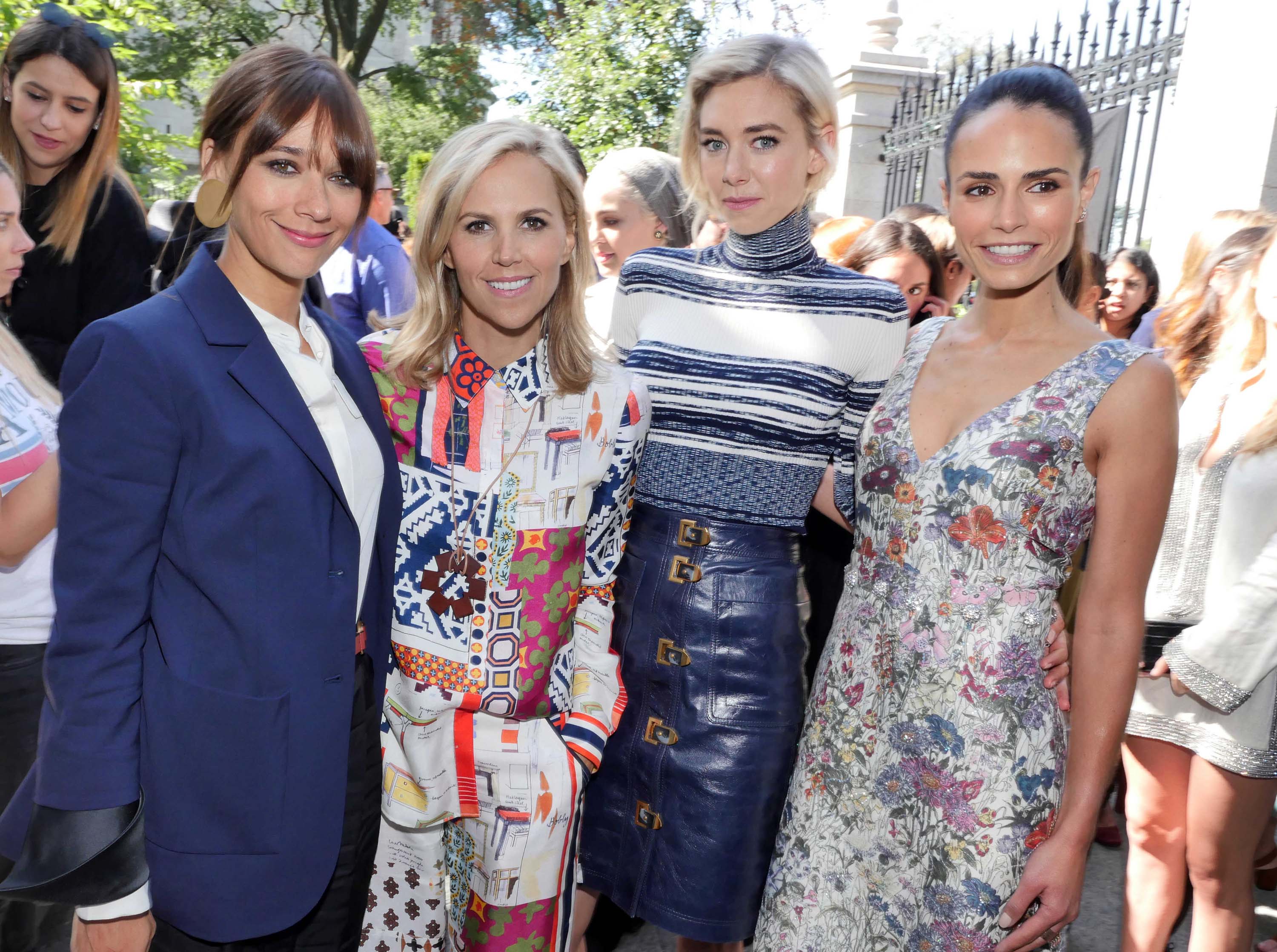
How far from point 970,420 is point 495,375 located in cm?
102

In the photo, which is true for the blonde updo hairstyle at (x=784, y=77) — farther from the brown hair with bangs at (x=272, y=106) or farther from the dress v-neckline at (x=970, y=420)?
the brown hair with bangs at (x=272, y=106)

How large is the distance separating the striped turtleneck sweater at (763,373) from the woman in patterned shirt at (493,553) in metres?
0.17

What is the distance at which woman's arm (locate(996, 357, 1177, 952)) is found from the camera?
1862 mm

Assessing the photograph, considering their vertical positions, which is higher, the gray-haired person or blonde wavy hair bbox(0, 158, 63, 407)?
the gray-haired person

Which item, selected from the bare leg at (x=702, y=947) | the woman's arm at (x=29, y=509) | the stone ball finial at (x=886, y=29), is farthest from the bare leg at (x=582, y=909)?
the stone ball finial at (x=886, y=29)

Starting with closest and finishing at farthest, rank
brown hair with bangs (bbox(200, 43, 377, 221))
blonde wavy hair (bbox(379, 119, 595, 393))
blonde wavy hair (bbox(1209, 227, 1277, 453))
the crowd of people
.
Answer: the crowd of people → brown hair with bangs (bbox(200, 43, 377, 221)) → blonde wavy hair (bbox(379, 119, 595, 393)) → blonde wavy hair (bbox(1209, 227, 1277, 453))

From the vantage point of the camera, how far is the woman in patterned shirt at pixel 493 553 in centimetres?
212

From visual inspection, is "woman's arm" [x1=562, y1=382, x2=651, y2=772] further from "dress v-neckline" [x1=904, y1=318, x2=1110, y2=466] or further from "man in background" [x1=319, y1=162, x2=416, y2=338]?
"man in background" [x1=319, y1=162, x2=416, y2=338]

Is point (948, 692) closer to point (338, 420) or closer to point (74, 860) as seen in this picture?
point (338, 420)

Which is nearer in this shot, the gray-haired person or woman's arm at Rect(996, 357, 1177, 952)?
woman's arm at Rect(996, 357, 1177, 952)

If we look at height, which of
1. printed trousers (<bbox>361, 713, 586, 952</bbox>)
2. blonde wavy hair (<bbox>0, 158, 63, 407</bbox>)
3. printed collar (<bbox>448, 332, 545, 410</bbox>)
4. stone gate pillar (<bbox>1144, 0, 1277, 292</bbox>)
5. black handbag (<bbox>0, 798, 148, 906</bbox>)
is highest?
stone gate pillar (<bbox>1144, 0, 1277, 292</bbox>)

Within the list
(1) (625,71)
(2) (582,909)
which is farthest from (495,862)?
(1) (625,71)

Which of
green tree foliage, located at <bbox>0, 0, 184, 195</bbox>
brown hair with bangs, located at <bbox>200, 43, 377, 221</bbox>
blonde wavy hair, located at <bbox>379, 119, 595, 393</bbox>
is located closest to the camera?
brown hair with bangs, located at <bbox>200, 43, 377, 221</bbox>

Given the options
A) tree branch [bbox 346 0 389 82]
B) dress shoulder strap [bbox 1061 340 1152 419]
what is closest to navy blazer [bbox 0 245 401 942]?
dress shoulder strap [bbox 1061 340 1152 419]
